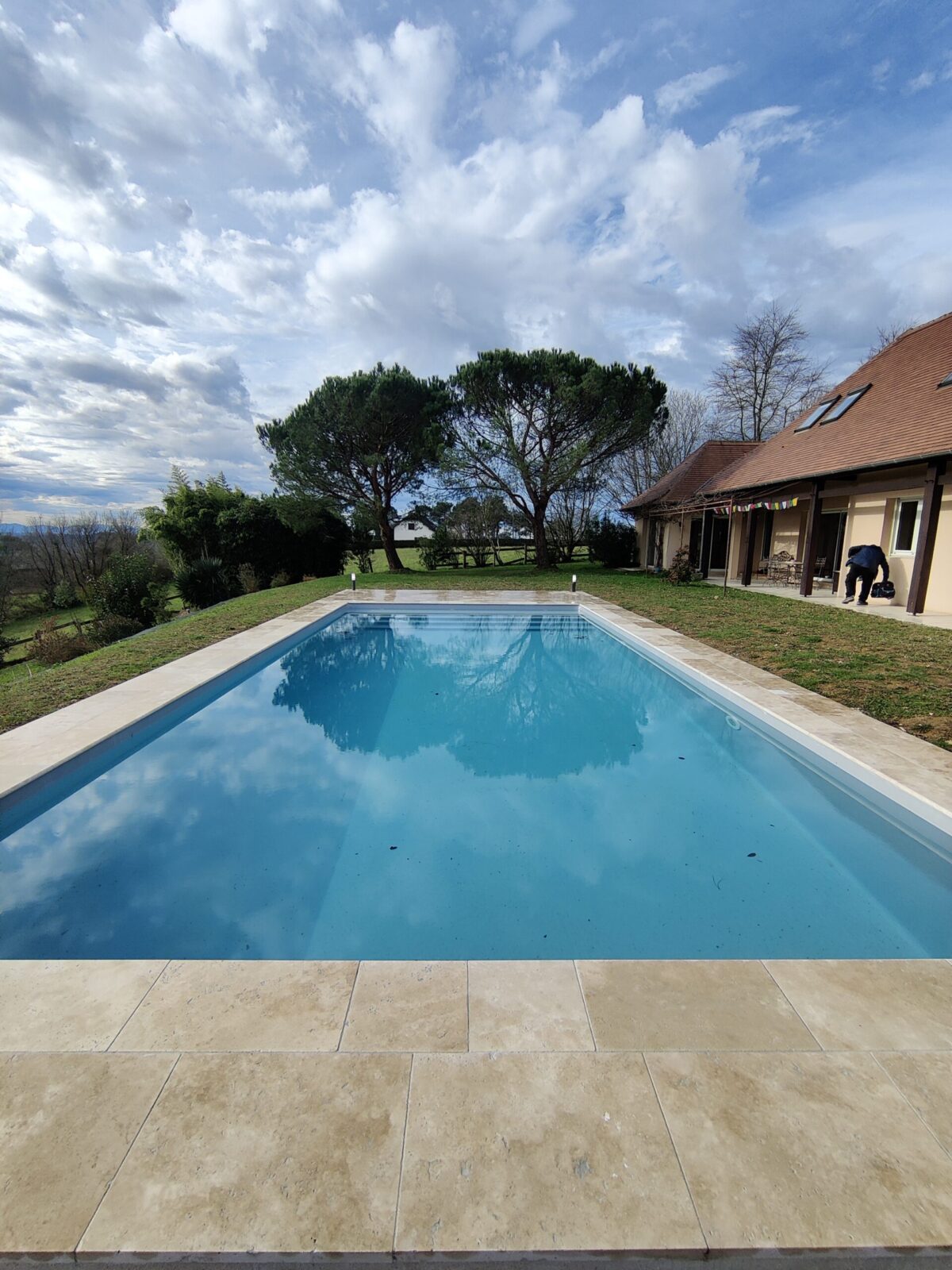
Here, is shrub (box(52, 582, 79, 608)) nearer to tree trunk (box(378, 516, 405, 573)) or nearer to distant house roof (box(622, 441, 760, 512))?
tree trunk (box(378, 516, 405, 573))

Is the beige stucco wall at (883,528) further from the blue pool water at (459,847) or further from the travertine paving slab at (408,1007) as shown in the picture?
the travertine paving slab at (408,1007)

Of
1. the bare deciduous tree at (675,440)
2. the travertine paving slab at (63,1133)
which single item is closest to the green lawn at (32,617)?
the travertine paving slab at (63,1133)

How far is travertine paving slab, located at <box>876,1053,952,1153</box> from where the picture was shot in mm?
1718

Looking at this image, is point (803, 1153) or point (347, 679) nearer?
point (803, 1153)

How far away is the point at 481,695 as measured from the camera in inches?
303

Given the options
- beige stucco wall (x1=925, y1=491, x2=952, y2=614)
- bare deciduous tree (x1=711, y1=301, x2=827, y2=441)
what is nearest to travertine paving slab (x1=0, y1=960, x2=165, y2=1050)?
beige stucco wall (x1=925, y1=491, x2=952, y2=614)

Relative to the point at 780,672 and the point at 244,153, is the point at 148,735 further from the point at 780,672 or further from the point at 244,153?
→ the point at 244,153

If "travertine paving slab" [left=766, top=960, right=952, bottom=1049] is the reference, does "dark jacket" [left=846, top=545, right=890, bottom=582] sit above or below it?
above

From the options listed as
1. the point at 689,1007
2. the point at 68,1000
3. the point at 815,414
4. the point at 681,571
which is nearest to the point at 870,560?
A: the point at 815,414

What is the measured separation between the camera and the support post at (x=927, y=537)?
9695 mm

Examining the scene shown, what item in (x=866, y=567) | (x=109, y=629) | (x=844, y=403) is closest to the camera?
(x=866, y=567)

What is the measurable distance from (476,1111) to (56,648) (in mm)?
14676

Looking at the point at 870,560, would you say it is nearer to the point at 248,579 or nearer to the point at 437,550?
the point at 437,550

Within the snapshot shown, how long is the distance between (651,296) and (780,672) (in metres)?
19.3
